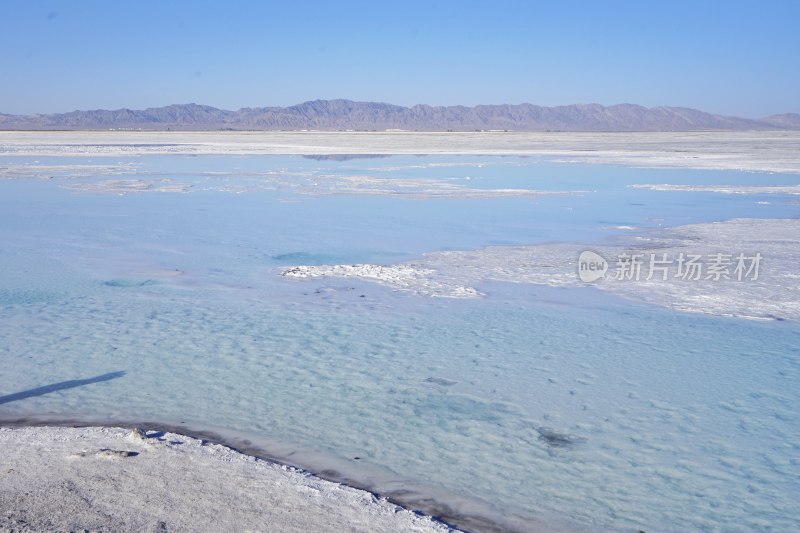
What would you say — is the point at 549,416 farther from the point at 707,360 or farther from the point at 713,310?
the point at 713,310

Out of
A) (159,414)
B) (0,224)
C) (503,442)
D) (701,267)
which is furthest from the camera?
(0,224)

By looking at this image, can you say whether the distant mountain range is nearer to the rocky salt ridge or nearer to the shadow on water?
the rocky salt ridge

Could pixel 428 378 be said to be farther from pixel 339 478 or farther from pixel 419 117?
pixel 419 117

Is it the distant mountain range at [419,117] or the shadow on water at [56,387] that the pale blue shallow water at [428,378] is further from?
the distant mountain range at [419,117]

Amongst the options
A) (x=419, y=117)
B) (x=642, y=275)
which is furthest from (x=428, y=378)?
(x=419, y=117)

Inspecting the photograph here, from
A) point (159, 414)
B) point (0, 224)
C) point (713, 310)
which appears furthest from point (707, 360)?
point (0, 224)

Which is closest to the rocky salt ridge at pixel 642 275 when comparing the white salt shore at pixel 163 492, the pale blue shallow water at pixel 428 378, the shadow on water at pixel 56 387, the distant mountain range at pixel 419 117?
the pale blue shallow water at pixel 428 378

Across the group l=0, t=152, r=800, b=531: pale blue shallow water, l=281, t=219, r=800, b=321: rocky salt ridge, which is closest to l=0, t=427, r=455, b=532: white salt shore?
l=0, t=152, r=800, b=531: pale blue shallow water
